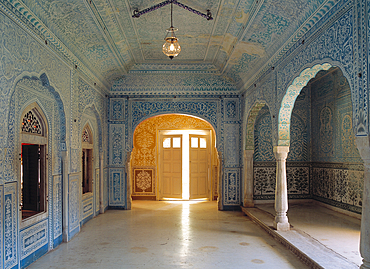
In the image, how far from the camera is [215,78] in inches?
327

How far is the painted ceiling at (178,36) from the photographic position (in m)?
4.22

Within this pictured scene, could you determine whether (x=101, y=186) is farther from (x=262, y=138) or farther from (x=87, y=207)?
(x=262, y=138)

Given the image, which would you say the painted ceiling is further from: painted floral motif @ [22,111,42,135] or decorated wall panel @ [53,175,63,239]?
decorated wall panel @ [53,175,63,239]

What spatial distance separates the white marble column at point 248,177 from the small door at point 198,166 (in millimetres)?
2304

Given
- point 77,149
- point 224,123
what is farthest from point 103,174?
point 224,123

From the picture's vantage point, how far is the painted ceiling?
422 cm

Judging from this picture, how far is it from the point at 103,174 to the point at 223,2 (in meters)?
5.35

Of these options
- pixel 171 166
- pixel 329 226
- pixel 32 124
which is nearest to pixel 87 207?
pixel 32 124

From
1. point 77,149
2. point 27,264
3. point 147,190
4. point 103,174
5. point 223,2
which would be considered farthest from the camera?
point 147,190

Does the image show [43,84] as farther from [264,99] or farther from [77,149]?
[264,99]

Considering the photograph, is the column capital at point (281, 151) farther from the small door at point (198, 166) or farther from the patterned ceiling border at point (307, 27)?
the small door at point (198, 166)

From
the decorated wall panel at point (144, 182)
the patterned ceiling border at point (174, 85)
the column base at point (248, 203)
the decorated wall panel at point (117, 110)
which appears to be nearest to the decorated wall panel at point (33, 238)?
the decorated wall panel at point (117, 110)

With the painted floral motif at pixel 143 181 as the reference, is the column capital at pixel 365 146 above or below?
above

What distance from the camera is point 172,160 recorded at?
10.2 meters
